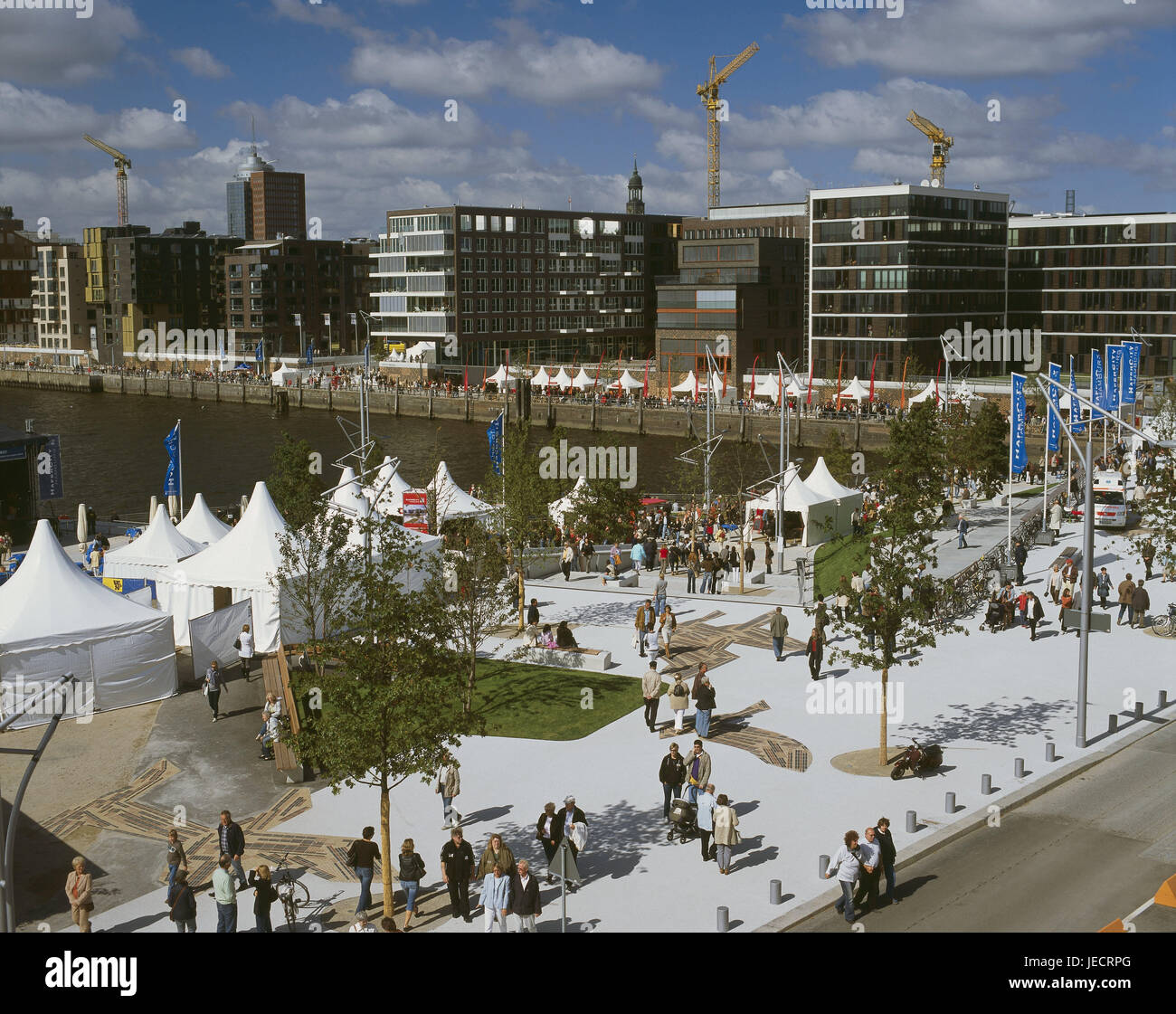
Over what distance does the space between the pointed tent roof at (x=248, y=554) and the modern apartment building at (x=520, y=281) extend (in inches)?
4298

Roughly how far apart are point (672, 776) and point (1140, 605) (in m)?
19.1

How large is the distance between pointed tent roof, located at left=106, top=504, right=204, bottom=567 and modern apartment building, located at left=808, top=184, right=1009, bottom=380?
80.9 meters

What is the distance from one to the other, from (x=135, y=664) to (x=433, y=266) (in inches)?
4659

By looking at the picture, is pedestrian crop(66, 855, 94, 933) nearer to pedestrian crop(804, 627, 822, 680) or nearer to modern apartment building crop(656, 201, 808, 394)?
pedestrian crop(804, 627, 822, 680)

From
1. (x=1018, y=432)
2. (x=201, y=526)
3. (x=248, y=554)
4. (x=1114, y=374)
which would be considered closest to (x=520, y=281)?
(x=1114, y=374)

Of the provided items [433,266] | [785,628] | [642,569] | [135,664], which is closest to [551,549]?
[642,569]

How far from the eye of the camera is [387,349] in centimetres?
15138

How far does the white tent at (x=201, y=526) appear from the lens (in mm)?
41750

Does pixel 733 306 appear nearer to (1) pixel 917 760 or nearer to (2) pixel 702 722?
(2) pixel 702 722

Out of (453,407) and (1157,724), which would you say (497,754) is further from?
(453,407)

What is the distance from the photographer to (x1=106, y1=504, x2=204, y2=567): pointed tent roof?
37812 millimetres

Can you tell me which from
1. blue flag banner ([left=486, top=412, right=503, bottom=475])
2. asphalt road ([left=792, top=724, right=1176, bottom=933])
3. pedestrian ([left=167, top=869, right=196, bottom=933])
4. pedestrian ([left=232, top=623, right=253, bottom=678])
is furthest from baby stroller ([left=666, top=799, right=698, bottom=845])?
blue flag banner ([left=486, top=412, right=503, bottom=475])

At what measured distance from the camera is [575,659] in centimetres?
3322
